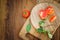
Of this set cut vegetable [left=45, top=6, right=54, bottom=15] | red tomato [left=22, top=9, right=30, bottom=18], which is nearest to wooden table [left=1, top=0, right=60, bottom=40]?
red tomato [left=22, top=9, right=30, bottom=18]

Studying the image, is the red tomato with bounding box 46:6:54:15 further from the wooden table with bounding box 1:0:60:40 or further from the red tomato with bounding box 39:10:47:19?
the wooden table with bounding box 1:0:60:40

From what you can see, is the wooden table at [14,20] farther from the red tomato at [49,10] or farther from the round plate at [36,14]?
the red tomato at [49,10]

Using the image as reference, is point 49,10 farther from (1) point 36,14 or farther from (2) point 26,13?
(2) point 26,13

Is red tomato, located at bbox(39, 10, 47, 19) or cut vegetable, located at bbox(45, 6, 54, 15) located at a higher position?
cut vegetable, located at bbox(45, 6, 54, 15)

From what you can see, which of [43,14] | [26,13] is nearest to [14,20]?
[26,13]

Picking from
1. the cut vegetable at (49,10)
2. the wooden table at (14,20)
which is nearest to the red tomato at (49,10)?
the cut vegetable at (49,10)

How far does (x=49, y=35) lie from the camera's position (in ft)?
5.53

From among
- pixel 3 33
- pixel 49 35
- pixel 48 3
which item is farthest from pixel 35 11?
pixel 3 33

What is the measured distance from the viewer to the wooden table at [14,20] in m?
1.67

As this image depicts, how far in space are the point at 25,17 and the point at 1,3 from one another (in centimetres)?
30

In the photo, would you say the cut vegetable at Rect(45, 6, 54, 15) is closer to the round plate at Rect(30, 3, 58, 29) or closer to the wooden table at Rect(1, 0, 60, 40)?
the round plate at Rect(30, 3, 58, 29)

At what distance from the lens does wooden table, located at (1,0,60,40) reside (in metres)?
1.67

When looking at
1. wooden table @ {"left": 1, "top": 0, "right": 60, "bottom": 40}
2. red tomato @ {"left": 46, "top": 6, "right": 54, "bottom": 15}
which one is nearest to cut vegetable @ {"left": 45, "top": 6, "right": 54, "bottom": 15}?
red tomato @ {"left": 46, "top": 6, "right": 54, "bottom": 15}

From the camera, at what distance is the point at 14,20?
169cm
